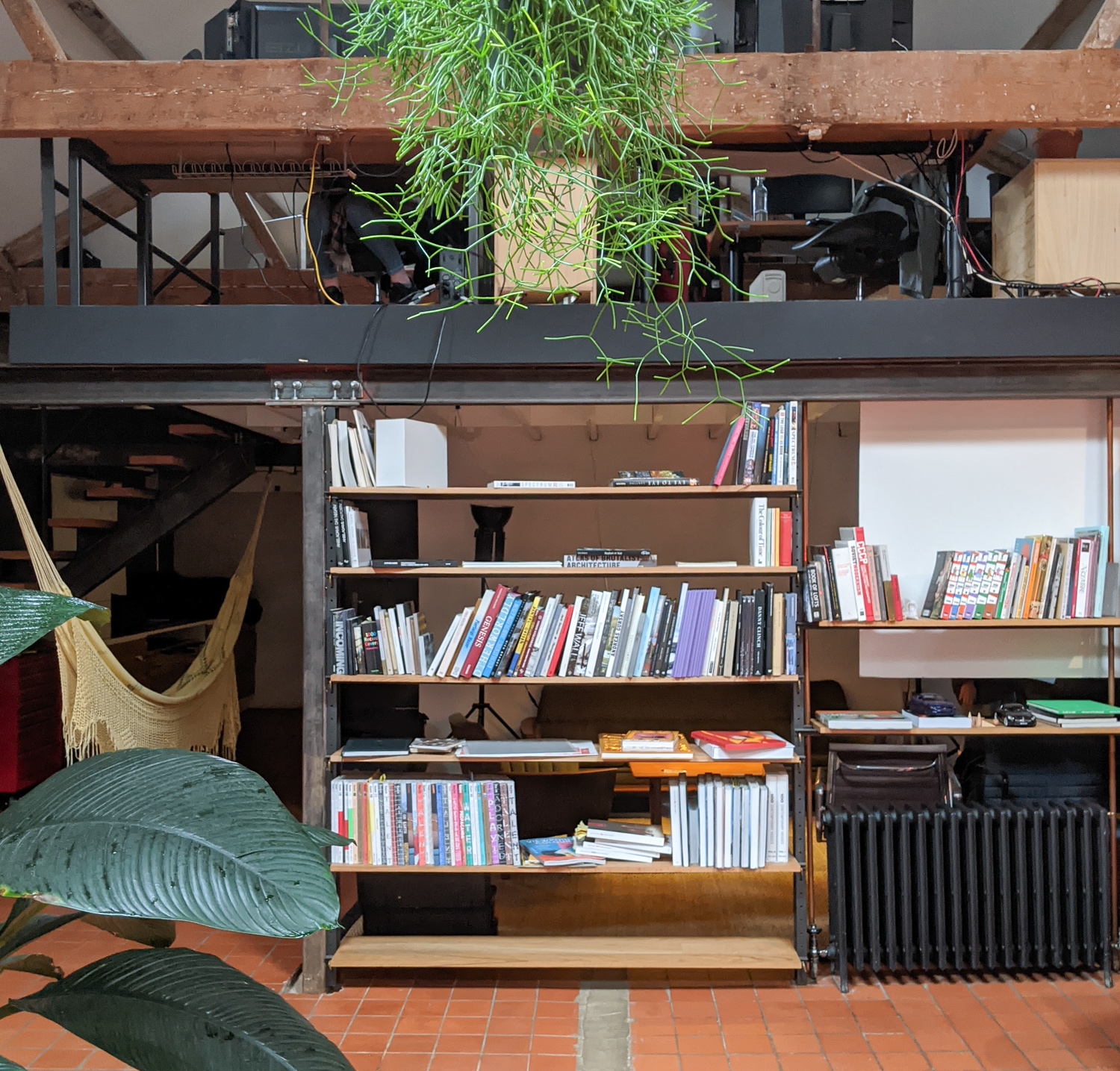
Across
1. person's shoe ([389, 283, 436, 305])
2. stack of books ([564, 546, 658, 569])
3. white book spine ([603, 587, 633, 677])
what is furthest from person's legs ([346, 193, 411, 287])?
white book spine ([603, 587, 633, 677])

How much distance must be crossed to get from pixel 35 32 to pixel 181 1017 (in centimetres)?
300

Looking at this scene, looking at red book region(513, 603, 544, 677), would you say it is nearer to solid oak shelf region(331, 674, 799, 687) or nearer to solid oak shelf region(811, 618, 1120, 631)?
solid oak shelf region(331, 674, 799, 687)

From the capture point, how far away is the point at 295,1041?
92 cm

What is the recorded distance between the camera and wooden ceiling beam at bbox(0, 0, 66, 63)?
266cm

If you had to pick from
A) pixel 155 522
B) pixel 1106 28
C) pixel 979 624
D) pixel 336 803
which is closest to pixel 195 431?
pixel 155 522

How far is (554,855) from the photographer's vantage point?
9.70 feet

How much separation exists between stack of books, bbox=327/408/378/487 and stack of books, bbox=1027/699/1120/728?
8.02 feet

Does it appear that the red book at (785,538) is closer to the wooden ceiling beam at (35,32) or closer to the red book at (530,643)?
the red book at (530,643)

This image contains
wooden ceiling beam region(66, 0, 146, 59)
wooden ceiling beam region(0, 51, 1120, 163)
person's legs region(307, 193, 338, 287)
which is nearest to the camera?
wooden ceiling beam region(0, 51, 1120, 163)

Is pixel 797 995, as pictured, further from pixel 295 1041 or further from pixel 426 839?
pixel 295 1041

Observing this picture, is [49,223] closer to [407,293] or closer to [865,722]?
[407,293]

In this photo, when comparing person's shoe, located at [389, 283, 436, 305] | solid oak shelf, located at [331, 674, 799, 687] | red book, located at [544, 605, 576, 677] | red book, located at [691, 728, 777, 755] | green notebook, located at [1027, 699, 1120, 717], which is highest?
person's shoe, located at [389, 283, 436, 305]

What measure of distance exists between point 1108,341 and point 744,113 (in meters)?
1.39

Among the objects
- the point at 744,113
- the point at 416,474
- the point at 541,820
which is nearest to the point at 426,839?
the point at 541,820
